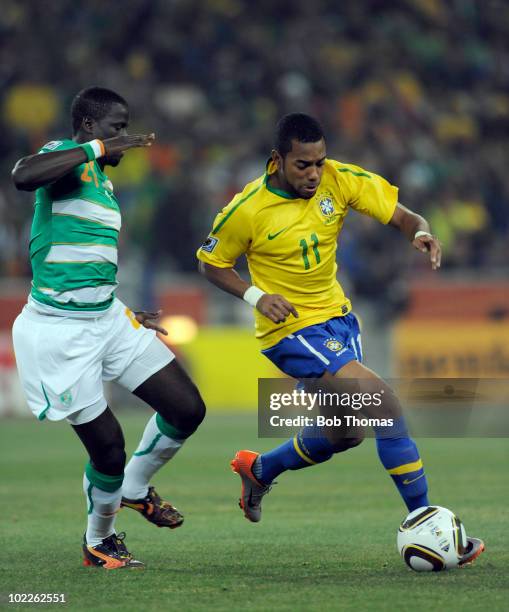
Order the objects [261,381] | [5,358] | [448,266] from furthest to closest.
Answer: [448,266]
[5,358]
[261,381]

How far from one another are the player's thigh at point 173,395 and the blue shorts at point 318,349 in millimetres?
571

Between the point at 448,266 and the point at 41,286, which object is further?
the point at 448,266

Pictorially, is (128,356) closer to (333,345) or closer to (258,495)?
(333,345)

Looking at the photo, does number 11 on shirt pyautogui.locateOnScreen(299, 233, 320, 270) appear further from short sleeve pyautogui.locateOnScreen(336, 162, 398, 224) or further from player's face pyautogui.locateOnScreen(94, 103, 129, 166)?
player's face pyautogui.locateOnScreen(94, 103, 129, 166)

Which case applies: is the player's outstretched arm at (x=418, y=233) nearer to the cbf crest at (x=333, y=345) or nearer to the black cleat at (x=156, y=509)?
the cbf crest at (x=333, y=345)

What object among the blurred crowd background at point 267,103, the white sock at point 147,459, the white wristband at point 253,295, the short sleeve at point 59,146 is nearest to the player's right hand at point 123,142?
the short sleeve at point 59,146

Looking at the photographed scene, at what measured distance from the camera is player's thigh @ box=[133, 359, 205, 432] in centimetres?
631

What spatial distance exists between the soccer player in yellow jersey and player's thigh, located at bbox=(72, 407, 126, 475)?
0.96 m

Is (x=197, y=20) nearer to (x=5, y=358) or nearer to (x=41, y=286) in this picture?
(x=5, y=358)

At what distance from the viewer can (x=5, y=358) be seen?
680 inches

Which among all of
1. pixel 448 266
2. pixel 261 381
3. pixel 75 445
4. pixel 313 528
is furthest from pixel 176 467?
pixel 448 266

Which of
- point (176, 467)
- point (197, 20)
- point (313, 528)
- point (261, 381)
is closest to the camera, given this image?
point (261, 381)

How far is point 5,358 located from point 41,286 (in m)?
11.4

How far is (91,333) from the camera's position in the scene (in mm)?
6141
